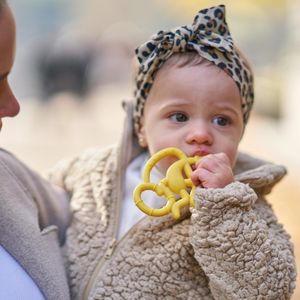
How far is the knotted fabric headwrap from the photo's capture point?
6.41 feet

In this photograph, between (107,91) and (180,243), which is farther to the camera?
(107,91)

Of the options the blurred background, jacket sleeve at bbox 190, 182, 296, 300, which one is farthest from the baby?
the blurred background

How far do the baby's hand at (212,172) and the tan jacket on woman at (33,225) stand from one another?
451 mm

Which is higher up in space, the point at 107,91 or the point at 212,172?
the point at 212,172

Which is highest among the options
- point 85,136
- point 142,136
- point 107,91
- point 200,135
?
point 200,135

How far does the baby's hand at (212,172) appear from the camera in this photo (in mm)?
1754

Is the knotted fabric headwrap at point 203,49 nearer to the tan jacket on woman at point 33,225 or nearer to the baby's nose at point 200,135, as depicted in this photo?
the baby's nose at point 200,135

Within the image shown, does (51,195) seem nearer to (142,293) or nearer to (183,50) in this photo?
(142,293)

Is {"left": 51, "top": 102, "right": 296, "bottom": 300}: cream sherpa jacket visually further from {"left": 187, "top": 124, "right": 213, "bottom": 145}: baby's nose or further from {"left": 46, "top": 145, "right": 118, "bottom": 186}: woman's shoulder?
{"left": 187, "top": 124, "right": 213, "bottom": 145}: baby's nose

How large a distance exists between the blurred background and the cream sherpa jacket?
193 centimetres

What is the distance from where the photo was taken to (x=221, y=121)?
6.40ft

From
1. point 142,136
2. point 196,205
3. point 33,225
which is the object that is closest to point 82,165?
point 142,136

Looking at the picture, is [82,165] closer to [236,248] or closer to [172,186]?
[172,186]

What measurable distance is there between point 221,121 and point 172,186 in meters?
0.28
